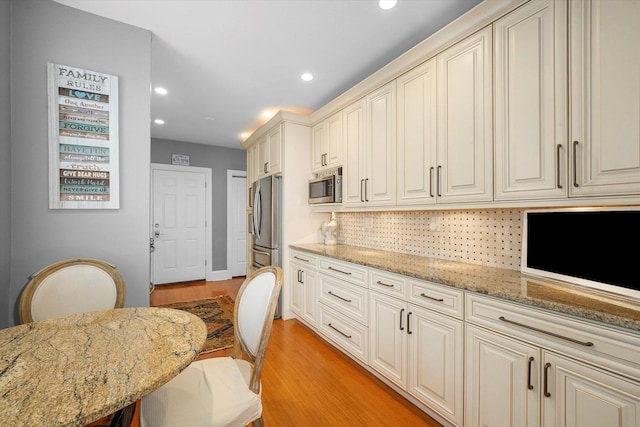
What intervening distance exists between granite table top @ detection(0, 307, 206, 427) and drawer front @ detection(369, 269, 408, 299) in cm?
127

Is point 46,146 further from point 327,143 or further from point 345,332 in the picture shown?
point 345,332

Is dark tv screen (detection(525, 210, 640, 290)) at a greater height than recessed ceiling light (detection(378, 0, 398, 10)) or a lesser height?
lesser

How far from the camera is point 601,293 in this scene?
122cm

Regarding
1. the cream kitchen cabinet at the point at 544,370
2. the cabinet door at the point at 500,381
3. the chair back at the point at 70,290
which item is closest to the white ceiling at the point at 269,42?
the chair back at the point at 70,290

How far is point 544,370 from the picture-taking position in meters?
1.15

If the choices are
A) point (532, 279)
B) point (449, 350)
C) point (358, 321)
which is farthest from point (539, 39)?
point (358, 321)

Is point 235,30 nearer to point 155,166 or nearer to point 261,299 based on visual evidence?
point 261,299

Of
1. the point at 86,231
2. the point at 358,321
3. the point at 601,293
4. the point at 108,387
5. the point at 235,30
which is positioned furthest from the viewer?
the point at 358,321

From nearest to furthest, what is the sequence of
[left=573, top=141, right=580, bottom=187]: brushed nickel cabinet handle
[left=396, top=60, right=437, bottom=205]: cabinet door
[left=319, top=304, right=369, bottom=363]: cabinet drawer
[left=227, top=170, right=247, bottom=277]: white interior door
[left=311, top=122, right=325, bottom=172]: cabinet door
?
[left=573, top=141, right=580, bottom=187]: brushed nickel cabinet handle → [left=396, top=60, right=437, bottom=205]: cabinet door → [left=319, top=304, right=369, bottom=363]: cabinet drawer → [left=311, top=122, right=325, bottom=172]: cabinet door → [left=227, top=170, right=247, bottom=277]: white interior door

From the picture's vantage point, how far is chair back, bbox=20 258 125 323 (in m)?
1.43

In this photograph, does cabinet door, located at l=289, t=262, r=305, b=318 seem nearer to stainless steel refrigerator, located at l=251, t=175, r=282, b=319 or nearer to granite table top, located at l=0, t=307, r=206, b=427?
stainless steel refrigerator, located at l=251, t=175, r=282, b=319

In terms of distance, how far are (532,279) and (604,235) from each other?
1.33 ft

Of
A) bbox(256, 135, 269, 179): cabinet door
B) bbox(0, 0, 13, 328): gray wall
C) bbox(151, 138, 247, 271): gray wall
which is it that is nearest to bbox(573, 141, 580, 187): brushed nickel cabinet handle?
bbox(0, 0, 13, 328): gray wall

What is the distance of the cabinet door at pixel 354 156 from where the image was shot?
2699 mm
